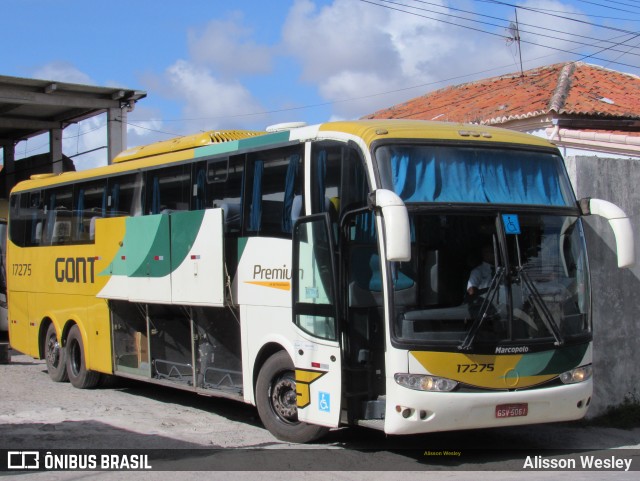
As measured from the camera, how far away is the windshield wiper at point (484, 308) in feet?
25.3

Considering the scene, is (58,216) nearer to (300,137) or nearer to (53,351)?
(53,351)


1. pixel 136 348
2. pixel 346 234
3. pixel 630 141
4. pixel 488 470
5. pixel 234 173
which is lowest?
pixel 488 470

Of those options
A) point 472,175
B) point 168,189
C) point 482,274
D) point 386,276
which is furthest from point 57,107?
point 482,274

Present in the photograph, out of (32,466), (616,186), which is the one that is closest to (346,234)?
(32,466)

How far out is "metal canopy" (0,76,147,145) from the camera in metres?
23.5

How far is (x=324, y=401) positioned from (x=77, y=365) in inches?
275

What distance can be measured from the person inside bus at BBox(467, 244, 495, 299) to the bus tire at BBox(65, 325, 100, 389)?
781 centimetres

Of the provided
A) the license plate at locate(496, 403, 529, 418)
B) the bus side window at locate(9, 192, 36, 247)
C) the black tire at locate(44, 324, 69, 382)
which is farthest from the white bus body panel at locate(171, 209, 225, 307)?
the bus side window at locate(9, 192, 36, 247)

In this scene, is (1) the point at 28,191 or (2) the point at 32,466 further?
(1) the point at 28,191

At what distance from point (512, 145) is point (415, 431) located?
3091 millimetres

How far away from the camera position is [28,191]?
624 inches

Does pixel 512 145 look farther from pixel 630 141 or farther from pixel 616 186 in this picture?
pixel 630 141

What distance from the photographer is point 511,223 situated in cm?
815

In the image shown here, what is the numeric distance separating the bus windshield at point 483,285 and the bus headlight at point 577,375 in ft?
1.05
